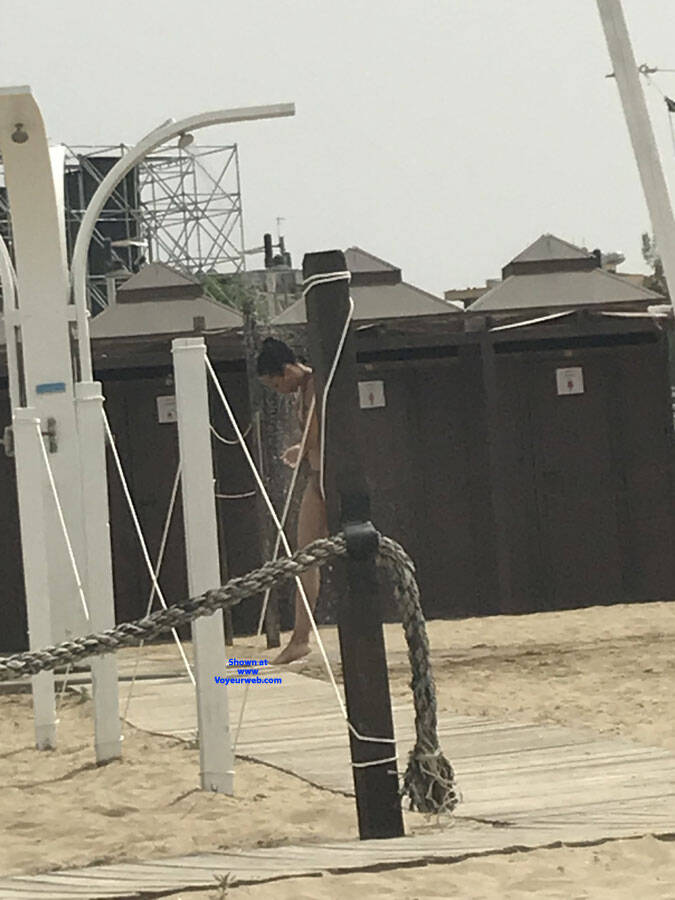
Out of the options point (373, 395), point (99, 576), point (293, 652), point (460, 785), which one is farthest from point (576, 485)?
point (460, 785)

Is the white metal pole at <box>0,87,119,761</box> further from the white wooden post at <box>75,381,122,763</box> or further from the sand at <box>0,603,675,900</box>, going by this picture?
the white wooden post at <box>75,381,122,763</box>

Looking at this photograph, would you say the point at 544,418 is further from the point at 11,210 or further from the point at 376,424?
the point at 11,210

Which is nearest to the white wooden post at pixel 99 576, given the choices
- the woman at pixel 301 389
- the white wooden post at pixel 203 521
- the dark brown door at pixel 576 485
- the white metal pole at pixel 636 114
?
the white wooden post at pixel 203 521

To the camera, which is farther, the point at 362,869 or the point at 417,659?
the point at 417,659

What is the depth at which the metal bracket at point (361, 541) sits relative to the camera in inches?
188

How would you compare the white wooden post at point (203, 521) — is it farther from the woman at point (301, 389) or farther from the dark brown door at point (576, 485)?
the dark brown door at point (576, 485)

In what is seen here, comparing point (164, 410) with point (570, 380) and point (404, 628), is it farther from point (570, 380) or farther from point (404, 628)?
point (404, 628)

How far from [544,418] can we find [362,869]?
9.69 m

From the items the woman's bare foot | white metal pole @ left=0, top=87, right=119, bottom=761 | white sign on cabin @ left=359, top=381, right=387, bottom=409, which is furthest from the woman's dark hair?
white sign on cabin @ left=359, top=381, right=387, bottom=409

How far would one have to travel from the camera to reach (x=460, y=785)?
221 inches

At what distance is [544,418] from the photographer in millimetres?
13523

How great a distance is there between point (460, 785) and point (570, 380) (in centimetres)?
817

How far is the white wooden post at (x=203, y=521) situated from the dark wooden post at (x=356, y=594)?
2.93 feet

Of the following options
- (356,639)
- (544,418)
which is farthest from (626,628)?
(356,639)
